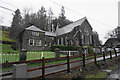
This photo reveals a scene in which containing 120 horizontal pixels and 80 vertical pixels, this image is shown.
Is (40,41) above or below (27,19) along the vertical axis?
below

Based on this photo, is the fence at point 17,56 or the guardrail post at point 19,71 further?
the fence at point 17,56

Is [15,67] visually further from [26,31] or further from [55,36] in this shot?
[55,36]

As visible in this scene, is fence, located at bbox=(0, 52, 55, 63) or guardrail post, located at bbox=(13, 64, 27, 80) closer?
guardrail post, located at bbox=(13, 64, 27, 80)

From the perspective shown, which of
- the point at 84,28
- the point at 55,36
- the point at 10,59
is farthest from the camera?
the point at 55,36

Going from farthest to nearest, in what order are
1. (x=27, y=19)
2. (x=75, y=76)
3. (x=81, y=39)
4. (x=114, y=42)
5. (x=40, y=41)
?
(x=114, y=42)
(x=27, y=19)
(x=81, y=39)
(x=40, y=41)
(x=75, y=76)

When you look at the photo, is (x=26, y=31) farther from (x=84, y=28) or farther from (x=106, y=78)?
(x=106, y=78)

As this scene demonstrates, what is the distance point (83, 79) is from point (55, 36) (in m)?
26.1

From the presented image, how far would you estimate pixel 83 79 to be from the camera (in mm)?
5191

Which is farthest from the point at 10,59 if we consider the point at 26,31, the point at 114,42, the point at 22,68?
the point at 114,42

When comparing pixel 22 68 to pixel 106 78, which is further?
pixel 106 78

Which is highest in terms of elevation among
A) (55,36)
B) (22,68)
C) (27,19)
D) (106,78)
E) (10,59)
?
(27,19)

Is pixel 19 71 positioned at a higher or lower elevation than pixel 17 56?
higher

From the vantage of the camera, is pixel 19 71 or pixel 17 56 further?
pixel 17 56

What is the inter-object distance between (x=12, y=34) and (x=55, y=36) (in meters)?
18.5
